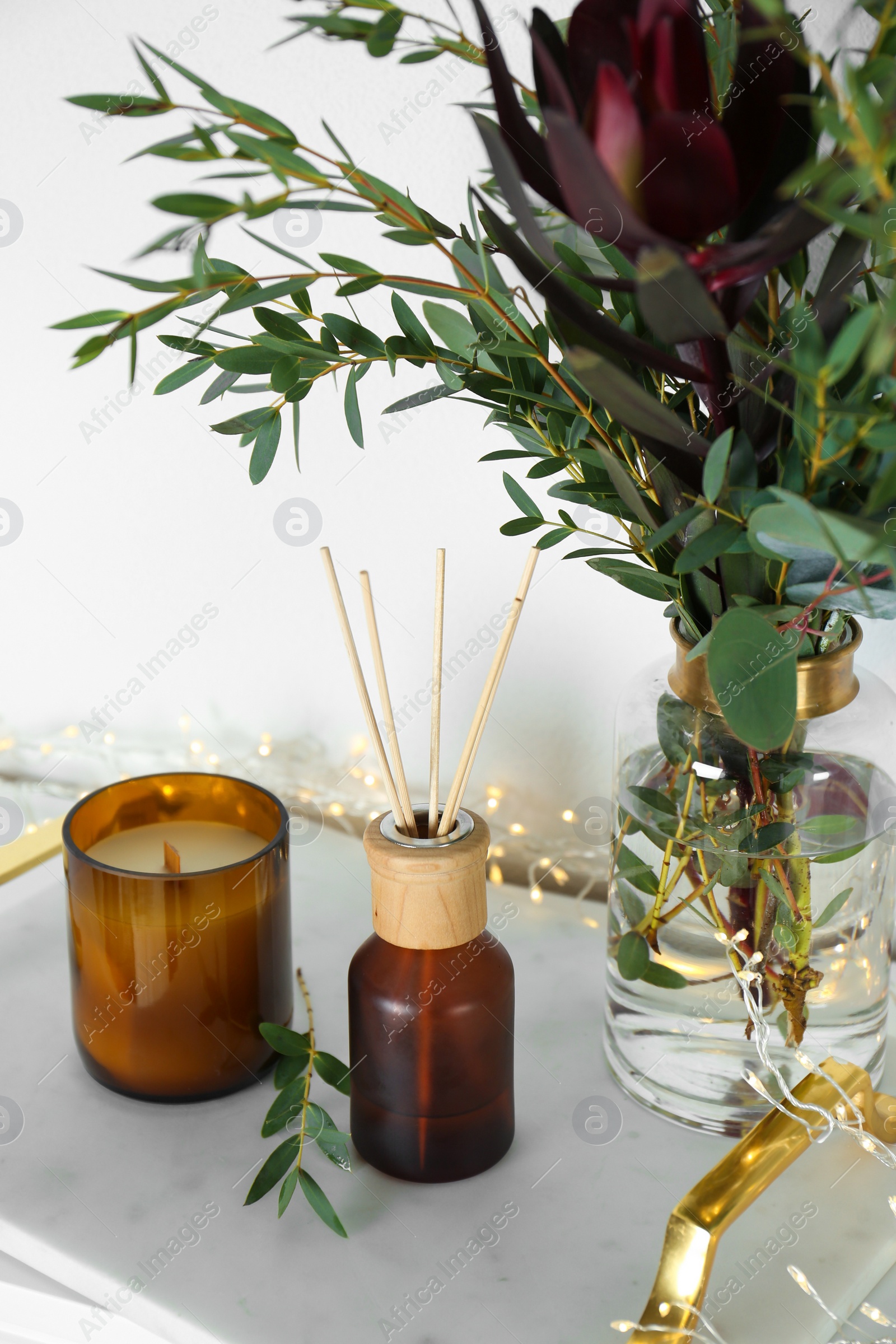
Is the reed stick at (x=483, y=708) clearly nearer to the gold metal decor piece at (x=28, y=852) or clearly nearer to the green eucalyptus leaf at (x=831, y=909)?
the green eucalyptus leaf at (x=831, y=909)

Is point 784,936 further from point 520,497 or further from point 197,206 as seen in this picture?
point 197,206

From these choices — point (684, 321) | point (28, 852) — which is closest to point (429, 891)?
point (684, 321)

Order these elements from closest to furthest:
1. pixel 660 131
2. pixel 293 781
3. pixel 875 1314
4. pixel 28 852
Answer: pixel 660 131, pixel 875 1314, pixel 28 852, pixel 293 781

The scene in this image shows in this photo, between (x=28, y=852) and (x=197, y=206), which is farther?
(x=28, y=852)

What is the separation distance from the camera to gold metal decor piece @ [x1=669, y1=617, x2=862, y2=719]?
482 mm

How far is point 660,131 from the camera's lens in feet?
1.01

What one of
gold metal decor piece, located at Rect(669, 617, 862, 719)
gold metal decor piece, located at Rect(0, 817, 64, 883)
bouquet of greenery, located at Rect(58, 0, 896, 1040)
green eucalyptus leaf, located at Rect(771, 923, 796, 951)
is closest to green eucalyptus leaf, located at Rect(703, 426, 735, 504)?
bouquet of greenery, located at Rect(58, 0, 896, 1040)

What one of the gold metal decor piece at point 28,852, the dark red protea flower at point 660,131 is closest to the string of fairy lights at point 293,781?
the gold metal decor piece at point 28,852

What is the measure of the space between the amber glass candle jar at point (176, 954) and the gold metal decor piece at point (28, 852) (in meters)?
0.20

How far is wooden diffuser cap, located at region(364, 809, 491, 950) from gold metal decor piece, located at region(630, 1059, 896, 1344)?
0.47 ft

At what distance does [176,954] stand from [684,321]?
388mm

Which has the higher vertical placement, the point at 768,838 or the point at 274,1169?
the point at 768,838

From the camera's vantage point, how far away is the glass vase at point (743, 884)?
0.50 m

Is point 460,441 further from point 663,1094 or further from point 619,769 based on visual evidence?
point 663,1094
